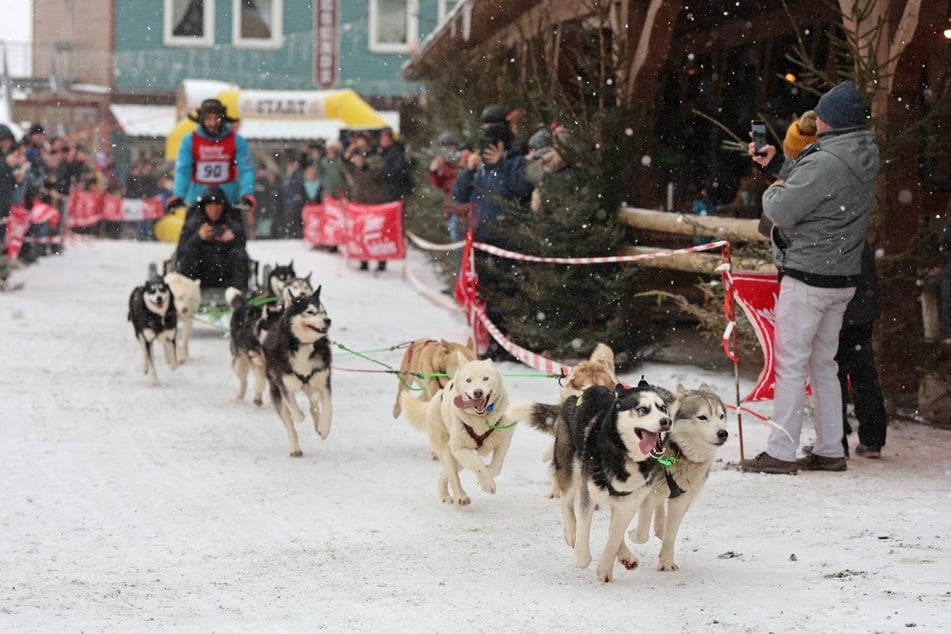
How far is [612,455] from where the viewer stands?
16.1 feet

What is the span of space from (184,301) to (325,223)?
36.3 ft

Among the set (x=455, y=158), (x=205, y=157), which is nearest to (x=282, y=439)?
(x=205, y=157)

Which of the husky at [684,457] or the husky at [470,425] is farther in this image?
the husky at [470,425]

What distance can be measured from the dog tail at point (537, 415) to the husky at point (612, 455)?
21.6 inches

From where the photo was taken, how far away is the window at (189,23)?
3481cm

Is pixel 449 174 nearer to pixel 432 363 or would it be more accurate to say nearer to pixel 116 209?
pixel 432 363

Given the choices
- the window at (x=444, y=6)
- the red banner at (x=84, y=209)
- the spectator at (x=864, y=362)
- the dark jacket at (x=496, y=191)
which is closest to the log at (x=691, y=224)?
the dark jacket at (x=496, y=191)

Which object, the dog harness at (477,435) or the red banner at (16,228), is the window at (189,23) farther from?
the dog harness at (477,435)

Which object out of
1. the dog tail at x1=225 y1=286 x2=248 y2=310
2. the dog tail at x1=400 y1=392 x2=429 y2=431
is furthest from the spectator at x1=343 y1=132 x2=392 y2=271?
the dog tail at x1=400 y1=392 x2=429 y2=431

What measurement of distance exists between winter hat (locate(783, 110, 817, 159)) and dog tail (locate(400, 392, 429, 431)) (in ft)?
7.61

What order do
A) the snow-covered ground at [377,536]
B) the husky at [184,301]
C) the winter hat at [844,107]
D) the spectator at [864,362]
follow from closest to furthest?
the snow-covered ground at [377,536] → the winter hat at [844,107] → the spectator at [864,362] → the husky at [184,301]

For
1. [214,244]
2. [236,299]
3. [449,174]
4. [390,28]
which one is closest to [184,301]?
[214,244]

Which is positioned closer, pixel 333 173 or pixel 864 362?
pixel 864 362

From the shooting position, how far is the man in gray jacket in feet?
21.9
